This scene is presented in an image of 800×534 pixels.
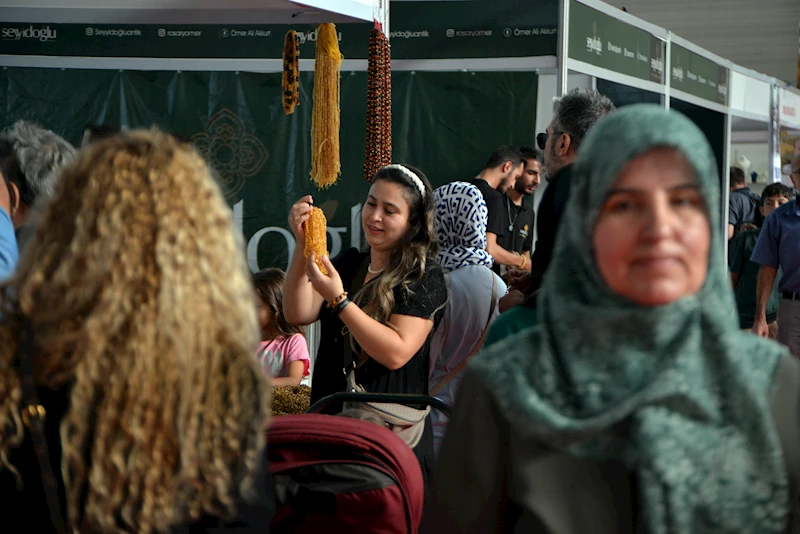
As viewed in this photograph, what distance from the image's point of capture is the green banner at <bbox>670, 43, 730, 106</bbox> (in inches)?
368

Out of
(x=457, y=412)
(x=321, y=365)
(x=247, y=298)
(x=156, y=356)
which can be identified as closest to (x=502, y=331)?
(x=457, y=412)

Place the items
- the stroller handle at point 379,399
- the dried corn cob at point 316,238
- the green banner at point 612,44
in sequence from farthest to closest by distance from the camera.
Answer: the green banner at point 612,44, the dried corn cob at point 316,238, the stroller handle at point 379,399

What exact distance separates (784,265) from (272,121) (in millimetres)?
4018

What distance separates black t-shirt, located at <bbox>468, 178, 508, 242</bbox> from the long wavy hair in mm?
2957

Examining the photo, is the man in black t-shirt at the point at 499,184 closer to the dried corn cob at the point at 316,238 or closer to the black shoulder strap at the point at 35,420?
the dried corn cob at the point at 316,238

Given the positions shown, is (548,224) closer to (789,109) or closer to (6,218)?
(6,218)

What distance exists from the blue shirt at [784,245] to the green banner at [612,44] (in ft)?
5.53

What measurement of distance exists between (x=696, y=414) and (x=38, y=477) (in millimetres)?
1027

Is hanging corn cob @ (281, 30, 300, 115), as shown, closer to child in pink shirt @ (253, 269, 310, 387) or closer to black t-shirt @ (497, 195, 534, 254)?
child in pink shirt @ (253, 269, 310, 387)

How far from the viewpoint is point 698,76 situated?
33.7ft

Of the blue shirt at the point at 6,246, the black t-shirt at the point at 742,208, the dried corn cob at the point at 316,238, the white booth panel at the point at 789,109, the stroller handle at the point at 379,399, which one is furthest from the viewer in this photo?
the white booth panel at the point at 789,109

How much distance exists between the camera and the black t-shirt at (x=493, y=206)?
655cm

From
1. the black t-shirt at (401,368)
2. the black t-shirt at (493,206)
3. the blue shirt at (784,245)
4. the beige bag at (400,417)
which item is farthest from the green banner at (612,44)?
the beige bag at (400,417)

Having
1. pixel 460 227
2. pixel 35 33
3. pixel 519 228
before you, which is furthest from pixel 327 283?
pixel 35 33
